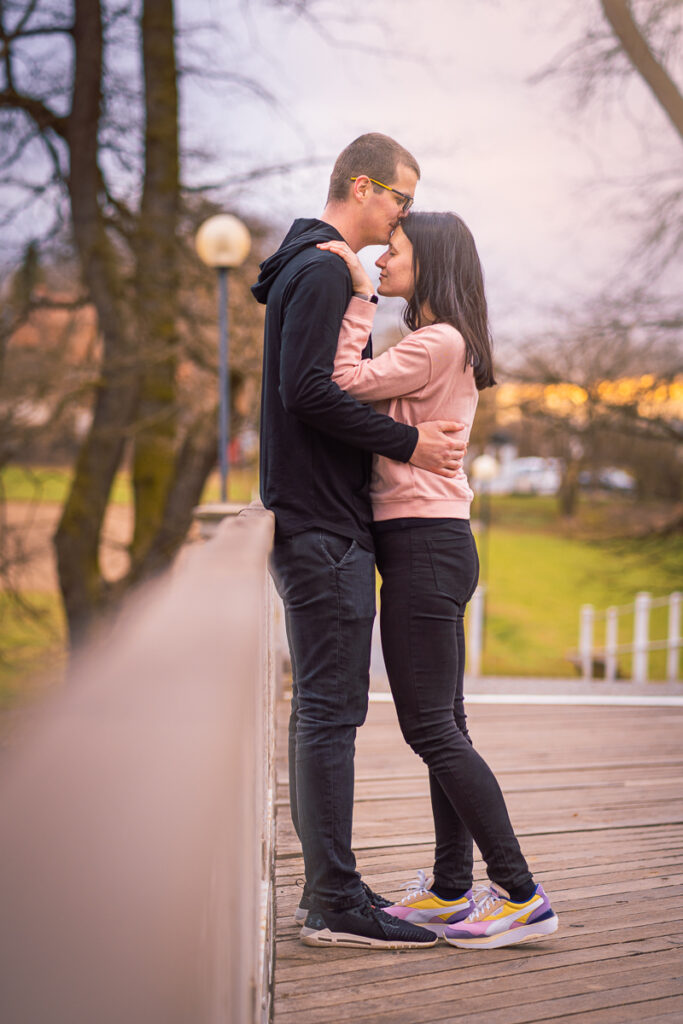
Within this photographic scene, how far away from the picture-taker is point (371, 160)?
2039mm

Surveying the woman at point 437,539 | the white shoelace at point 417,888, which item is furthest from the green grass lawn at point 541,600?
the woman at point 437,539

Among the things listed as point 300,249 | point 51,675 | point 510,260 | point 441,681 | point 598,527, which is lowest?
point 51,675

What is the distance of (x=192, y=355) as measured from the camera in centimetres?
1066

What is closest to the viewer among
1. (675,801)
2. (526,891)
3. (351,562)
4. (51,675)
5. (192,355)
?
(351,562)

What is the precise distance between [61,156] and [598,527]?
8828 millimetres

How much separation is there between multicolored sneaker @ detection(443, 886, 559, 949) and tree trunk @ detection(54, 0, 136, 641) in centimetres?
846

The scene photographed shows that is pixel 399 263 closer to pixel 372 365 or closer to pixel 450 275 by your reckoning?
pixel 450 275

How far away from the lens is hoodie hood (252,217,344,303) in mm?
2023

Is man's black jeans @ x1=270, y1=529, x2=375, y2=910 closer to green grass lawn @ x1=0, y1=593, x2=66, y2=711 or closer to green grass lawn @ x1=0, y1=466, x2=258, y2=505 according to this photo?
green grass lawn @ x1=0, y1=593, x2=66, y2=711

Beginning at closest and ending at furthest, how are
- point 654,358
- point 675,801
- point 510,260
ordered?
1. point 675,801
2. point 654,358
3. point 510,260

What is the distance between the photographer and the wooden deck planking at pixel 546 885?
6.08 ft

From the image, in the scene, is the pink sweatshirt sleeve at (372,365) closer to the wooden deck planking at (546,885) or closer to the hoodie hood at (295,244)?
the hoodie hood at (295,244)

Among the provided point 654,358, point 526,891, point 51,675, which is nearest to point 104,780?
point 526,891

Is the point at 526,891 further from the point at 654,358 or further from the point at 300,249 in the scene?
the point at 654,358
